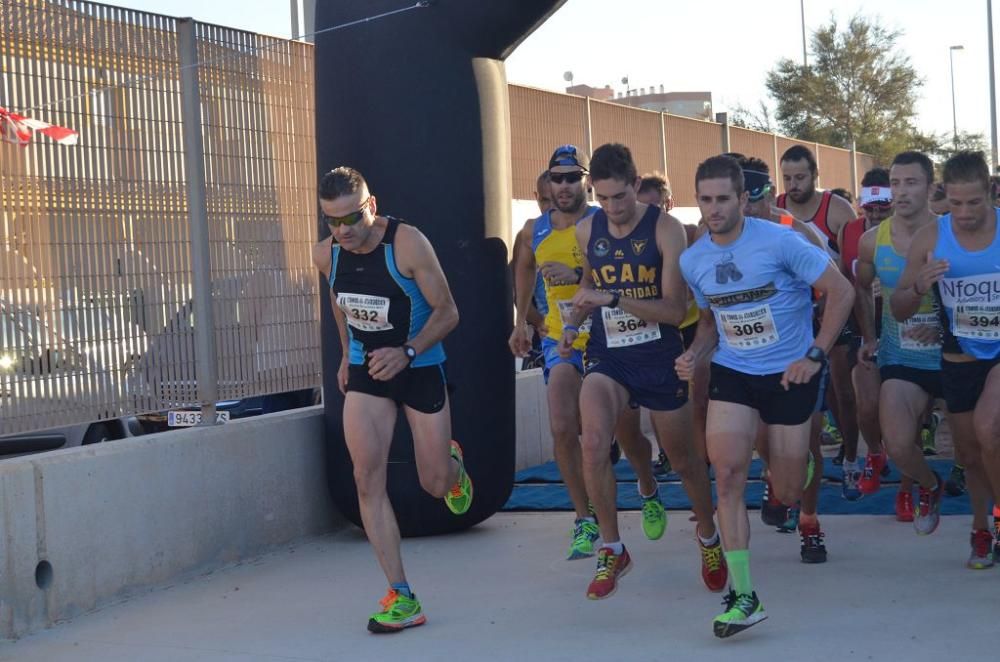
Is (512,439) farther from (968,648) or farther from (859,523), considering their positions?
(968,648)

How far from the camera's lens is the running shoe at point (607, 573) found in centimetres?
625

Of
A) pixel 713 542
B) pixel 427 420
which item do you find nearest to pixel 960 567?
pixel 713 542

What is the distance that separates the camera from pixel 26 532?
620cm

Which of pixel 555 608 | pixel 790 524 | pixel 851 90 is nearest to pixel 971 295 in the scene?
pixel 790 524

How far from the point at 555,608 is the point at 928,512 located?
2225 mm

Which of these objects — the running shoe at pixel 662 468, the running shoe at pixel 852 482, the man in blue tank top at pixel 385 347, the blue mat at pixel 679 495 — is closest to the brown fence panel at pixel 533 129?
the blue mat at pixel 679 495

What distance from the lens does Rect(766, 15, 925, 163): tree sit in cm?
4841

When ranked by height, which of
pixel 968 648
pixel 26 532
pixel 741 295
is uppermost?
pixel 741 295

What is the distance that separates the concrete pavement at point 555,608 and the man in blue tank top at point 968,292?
791mm

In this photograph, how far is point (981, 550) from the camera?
261 inches

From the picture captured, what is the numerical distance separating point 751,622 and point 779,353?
1.19 meters

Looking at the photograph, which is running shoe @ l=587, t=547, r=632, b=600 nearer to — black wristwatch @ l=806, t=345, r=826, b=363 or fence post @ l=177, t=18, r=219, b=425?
black wristwatch @ l=806, t=345, r=826, b=363

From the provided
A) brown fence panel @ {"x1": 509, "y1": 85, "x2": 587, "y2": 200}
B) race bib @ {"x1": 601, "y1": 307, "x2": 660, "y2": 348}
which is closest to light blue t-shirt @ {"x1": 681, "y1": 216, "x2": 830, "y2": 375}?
race bib @ {"x1": 601, "y1": 307, "x2": 660, "y2": 348}

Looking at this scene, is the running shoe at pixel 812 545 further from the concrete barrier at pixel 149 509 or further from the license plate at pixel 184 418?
the license plate at pixel 184 418
